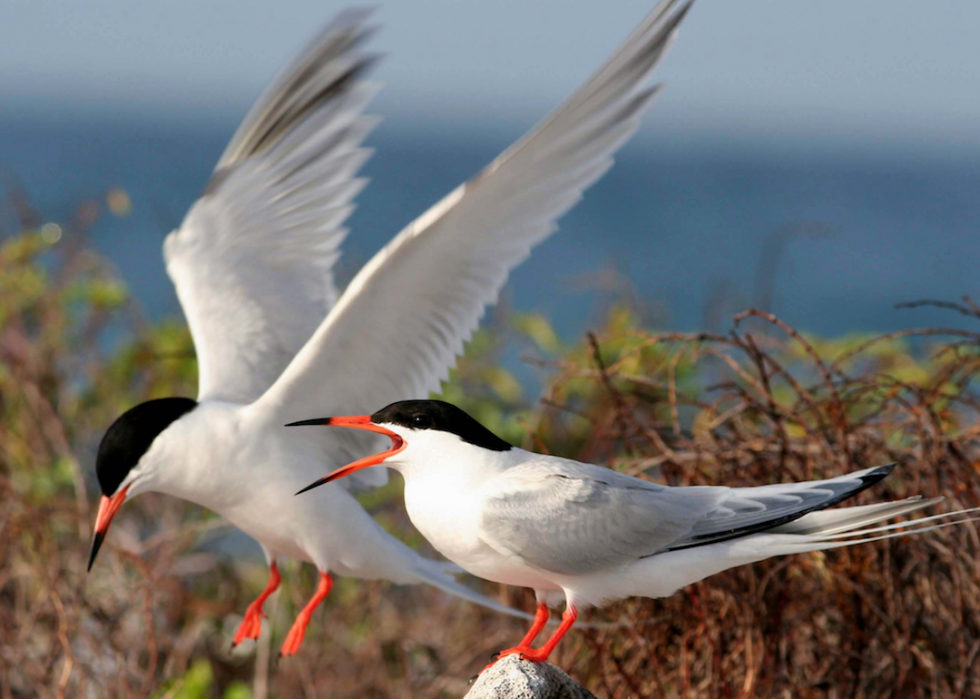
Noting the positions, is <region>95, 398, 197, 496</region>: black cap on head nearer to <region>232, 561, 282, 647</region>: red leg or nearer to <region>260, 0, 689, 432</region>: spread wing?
<region>260, 0, 689, 432</region>: spread wing

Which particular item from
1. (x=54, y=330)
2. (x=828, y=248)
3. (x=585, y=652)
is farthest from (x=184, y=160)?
(x=585, y=652)

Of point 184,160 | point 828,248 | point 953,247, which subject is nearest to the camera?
point 828,248

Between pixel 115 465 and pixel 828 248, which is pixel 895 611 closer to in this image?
pixel 115 465

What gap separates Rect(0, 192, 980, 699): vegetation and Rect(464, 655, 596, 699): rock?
1.50 ft

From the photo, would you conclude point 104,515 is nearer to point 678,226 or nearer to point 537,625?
point 537,625

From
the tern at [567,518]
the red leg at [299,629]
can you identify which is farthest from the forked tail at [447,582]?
the tern at [567,518]

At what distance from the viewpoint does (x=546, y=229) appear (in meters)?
2.49

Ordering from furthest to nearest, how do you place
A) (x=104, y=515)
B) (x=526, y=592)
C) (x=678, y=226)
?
(x=678, y=226) → (x=526, y=592) → (x=104, y=515)

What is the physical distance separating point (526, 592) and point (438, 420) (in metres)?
1.50

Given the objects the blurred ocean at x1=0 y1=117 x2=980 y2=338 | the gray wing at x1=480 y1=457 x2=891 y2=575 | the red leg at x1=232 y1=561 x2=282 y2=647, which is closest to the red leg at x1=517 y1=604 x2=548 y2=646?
the gray wing at x1=480 y1=457 x2=891 y2=575

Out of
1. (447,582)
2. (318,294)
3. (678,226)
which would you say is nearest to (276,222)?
(318,294)

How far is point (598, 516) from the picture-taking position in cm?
221

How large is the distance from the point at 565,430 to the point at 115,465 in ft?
9.51

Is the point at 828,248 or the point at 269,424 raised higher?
the point at 269,424
